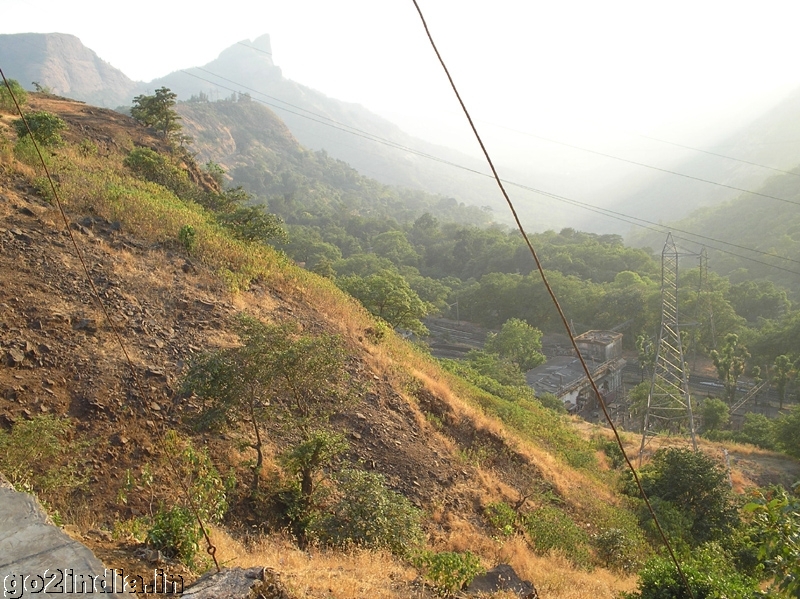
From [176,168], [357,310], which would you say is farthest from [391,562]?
[176,168]

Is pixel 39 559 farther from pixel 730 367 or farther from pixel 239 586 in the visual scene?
pixel 730 367

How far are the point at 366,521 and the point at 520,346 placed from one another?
3062cm

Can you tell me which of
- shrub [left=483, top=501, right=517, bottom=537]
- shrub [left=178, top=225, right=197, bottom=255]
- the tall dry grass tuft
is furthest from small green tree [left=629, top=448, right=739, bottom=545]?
shrub [left=178, top=225, right=197, bottom=255]

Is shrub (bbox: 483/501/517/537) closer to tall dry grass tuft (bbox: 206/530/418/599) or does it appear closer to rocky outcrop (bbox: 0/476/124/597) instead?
tall dry grass tuft (bbox: 206/530/418/599)

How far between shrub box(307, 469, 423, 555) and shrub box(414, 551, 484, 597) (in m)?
0.39

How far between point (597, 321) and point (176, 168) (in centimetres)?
3903

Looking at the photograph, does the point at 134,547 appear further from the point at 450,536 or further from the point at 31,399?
the point at 450,536

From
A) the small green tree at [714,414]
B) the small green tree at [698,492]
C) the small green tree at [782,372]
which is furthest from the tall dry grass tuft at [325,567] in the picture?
the small green tree at [782,372]

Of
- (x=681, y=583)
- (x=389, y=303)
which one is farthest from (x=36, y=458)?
(x=389, y=303)

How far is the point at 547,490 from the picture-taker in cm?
1131

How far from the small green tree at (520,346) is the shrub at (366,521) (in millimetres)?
29386

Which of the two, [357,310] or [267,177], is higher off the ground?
[267,177]

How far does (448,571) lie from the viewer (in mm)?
5578

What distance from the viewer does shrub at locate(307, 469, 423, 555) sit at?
6.30m
